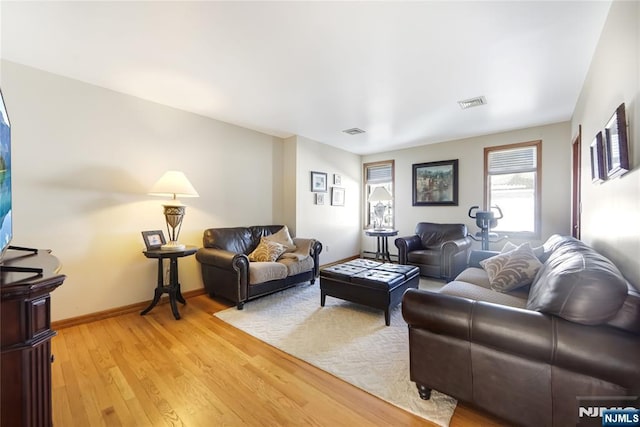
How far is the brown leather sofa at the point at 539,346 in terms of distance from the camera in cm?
104

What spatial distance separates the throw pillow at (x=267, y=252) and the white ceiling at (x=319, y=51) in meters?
1.86

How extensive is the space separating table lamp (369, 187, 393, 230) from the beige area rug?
245 cm

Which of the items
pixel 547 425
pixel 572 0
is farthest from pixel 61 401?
pixel 572 0

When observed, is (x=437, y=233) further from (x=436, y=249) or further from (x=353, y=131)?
(x=353, y=131)

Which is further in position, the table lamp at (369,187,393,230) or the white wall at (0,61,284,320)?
the table lamp at (369,187,393,230)

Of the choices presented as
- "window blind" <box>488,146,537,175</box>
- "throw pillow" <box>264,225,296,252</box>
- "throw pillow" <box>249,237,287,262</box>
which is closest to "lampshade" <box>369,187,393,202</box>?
"window blind" <box>488,146,537,175</box>

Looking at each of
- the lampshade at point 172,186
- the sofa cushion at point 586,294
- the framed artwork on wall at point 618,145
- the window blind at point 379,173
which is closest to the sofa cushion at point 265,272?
the lampshade at point 172,186

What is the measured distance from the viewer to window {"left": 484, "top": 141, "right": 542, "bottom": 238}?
419cm

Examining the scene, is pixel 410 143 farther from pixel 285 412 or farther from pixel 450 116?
pixel 285 412

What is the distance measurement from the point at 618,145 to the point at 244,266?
3157 mm

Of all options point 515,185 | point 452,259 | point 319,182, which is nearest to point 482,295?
point 452,259

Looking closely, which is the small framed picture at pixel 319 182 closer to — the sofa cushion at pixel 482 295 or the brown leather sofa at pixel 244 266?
the brown leather sofa at pixel 244 266

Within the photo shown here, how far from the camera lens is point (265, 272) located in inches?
126

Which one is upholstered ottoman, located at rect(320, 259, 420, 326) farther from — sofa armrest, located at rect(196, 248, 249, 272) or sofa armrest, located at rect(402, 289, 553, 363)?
sofa armrest, located at rect(402, 289, 553, 363)
